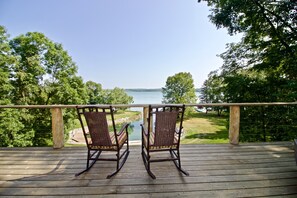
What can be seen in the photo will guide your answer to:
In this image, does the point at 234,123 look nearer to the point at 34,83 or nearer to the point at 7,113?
the point at 7,113

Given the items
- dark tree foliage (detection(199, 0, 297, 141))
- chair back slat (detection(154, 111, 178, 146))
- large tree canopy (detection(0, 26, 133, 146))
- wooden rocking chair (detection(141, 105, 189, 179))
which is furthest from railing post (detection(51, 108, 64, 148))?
large tree canopy (detection(0, 26, 133, 146))

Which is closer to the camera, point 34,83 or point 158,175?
point 158,175

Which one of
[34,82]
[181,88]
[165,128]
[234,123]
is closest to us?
[165,128]

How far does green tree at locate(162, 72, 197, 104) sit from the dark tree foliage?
13924 millimetres

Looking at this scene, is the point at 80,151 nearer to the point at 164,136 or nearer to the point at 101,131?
the point at 101,131

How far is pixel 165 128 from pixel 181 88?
19.7 meters

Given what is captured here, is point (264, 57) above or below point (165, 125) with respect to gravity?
above

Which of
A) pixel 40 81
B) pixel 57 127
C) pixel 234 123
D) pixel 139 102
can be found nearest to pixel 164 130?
pixel 234 123

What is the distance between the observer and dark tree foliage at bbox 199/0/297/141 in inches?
216

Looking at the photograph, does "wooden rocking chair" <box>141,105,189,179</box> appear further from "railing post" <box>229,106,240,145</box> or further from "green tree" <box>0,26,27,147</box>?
"green tree" <box>0,26,27,147</box>

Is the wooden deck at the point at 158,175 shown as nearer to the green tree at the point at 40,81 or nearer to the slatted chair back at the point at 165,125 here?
the slatted chair back at the point at 165,125

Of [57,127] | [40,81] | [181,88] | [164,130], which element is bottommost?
[57,127]

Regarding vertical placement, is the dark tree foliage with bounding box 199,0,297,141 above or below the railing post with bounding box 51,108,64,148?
above

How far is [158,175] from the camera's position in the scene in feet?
7.36
